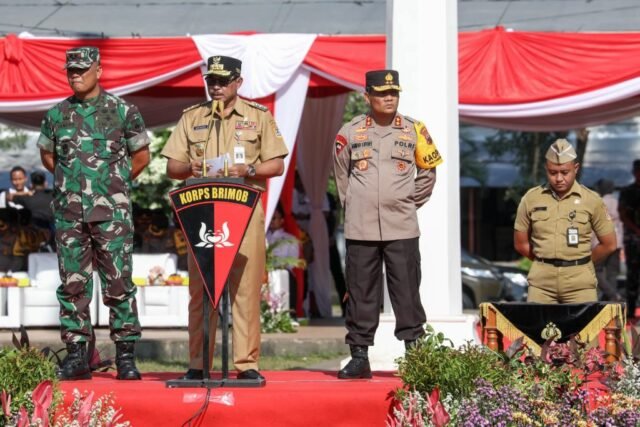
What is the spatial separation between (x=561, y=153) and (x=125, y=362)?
116 inches

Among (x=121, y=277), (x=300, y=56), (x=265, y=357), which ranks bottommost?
(x=265, y=357)

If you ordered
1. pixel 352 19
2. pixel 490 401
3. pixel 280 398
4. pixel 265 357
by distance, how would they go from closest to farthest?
pixel 490 401 < pixel 280 398 < pixel 265 357 < pixel 352 19

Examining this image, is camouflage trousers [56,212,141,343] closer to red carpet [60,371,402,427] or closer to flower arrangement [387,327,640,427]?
red carpet [60,371,402,427]

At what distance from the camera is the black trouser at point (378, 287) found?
759cm

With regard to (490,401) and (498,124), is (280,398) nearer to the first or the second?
(490,401)

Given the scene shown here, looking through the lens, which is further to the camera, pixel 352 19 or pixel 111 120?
pixel 352 19

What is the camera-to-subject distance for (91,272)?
299 inches

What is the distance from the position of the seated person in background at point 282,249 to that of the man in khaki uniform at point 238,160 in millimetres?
6853

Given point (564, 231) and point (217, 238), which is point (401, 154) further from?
point (564, 231)

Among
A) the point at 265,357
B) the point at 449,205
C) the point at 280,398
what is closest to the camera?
the point at 280,398

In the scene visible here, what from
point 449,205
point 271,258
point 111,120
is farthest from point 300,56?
point 111,120

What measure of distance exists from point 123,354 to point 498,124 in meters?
7.48

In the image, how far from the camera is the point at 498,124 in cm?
1420

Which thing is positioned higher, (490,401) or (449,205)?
(449,205)
